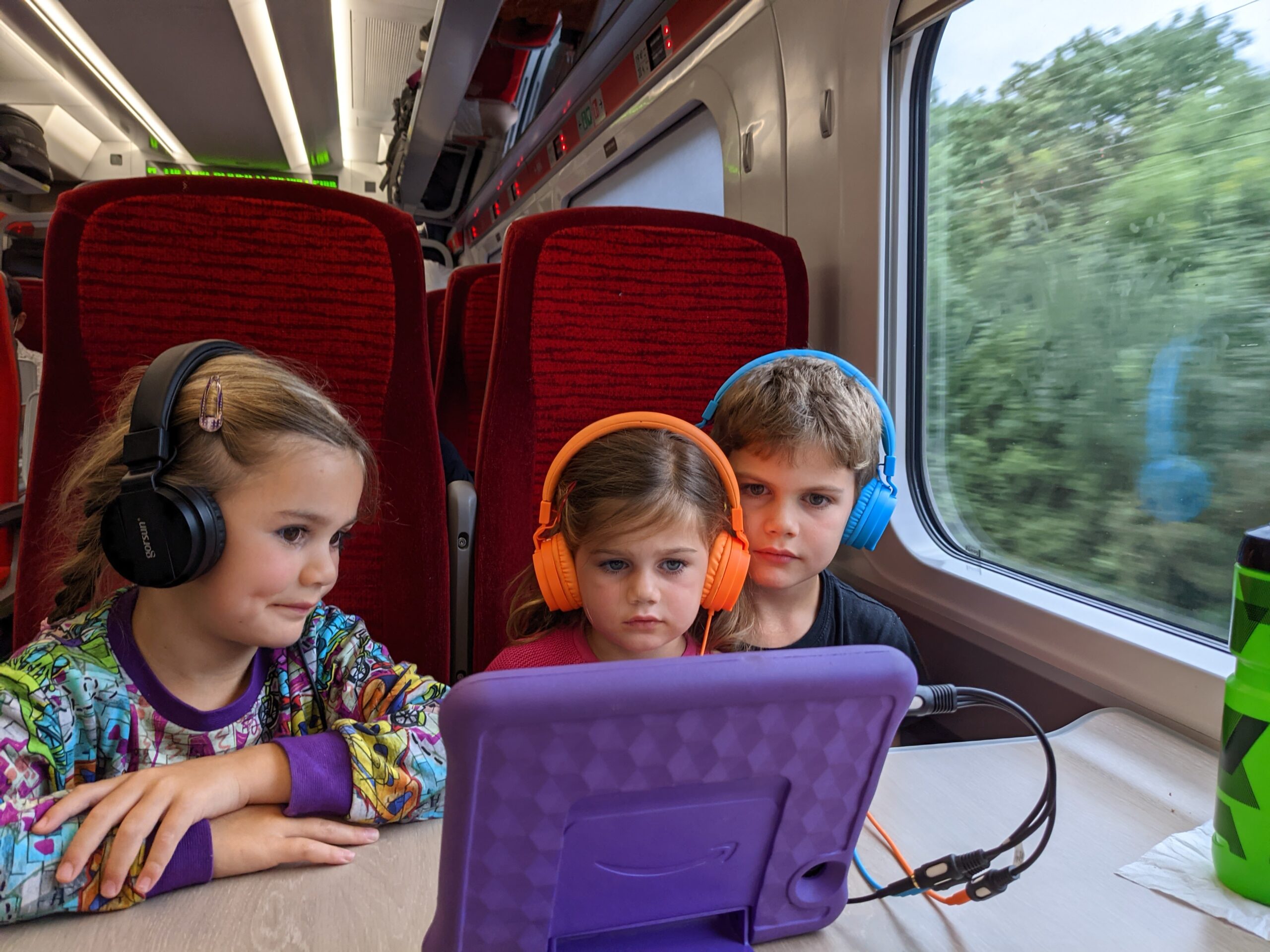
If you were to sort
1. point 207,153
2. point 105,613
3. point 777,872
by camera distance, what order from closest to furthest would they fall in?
point 777,872 < point 105,613 < point 207,153

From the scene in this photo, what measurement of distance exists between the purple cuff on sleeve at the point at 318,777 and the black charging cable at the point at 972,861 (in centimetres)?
50

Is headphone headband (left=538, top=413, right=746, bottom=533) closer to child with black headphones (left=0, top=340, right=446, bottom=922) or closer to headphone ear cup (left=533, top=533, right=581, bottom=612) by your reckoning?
headphone ear cup (left=533, top=533, right=581, bottom=612)

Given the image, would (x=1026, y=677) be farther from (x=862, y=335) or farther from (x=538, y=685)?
(x=538, y=685)

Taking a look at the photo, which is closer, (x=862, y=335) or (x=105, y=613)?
(x=105, y=613)

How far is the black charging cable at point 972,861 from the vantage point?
0.68 metres

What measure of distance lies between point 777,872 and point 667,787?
0.51 ft

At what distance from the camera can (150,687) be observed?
973mm

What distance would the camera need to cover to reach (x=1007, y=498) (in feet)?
5.47

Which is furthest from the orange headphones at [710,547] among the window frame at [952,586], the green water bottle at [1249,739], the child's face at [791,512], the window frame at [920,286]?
the window frame at [920,286]

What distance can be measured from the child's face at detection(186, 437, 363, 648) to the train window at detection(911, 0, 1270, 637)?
3.98ft

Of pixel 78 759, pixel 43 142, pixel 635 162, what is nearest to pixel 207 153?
pixel 43 142

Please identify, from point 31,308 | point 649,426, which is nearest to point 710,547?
point 649,426

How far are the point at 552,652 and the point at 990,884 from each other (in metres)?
0.59

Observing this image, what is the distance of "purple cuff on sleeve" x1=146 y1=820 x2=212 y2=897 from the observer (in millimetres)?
730
